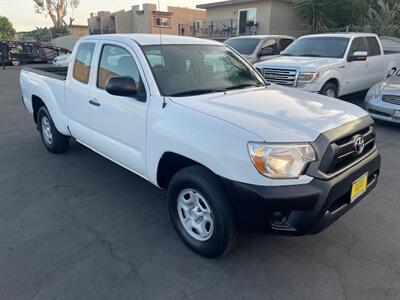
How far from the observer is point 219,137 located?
2363 millimetres

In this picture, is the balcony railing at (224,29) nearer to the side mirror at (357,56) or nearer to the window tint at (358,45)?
the window tint at (358,45)

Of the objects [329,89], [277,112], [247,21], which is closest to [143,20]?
[247,21]

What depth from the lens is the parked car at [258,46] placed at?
10109mm

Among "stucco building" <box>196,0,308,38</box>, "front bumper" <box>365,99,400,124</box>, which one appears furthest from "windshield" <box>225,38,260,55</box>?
"stucco building" <box>196,0,308,38</box>

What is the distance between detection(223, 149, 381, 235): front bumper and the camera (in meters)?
2.20

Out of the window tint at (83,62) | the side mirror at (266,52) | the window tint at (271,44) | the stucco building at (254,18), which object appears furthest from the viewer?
the stucco building at (254,18)

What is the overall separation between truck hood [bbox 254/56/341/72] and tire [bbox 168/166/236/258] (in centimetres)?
531

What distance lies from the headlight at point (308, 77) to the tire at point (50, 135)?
16.0ft

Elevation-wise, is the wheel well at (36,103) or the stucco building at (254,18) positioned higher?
the stucco building at (254,18)

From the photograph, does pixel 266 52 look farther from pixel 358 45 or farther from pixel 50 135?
pixel 50 135

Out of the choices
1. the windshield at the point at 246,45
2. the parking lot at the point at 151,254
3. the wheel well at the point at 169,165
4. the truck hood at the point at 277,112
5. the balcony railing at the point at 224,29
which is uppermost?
the balcony railing at the point at 224,29

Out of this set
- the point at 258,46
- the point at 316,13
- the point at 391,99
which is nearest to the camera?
the point at 391,99

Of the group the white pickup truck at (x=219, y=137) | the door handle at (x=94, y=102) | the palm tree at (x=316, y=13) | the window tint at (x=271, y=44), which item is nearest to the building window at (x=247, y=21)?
the palm tree at (x=316, y=13)

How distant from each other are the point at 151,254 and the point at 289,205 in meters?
1.31
